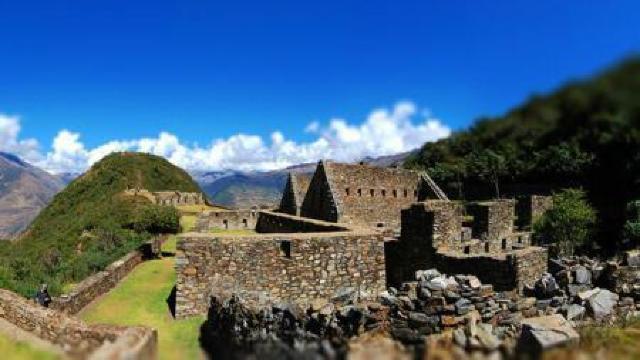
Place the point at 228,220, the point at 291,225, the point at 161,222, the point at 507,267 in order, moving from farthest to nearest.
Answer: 1. the point at 228,220
2. the point at 161,222
3. the point at 291,225
4. the point at 507,267

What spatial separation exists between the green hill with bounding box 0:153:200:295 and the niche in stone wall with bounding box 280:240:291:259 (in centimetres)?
1073

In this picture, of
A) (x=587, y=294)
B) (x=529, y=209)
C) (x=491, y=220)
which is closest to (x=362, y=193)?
(x=491, y=220)

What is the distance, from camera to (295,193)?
27438 mm

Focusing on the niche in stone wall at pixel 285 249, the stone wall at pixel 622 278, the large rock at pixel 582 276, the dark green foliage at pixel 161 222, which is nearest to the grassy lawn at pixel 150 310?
the niche in stone wall at pixel 285 249

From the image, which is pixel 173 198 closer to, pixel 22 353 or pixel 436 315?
pixel 436 315

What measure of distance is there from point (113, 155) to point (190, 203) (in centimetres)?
2994

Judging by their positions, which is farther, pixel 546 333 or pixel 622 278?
pixel 622 278

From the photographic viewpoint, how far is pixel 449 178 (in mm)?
52125

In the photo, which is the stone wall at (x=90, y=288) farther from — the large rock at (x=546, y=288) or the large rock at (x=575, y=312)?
the large rock at (x=575, y=312)

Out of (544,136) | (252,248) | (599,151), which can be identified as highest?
(599,151)

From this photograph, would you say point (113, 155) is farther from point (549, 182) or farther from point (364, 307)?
point (364, 307)

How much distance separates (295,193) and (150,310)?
13869mm

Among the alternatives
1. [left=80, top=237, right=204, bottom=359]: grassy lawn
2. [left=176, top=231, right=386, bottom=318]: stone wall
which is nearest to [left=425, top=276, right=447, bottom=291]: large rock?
[left=176, top=231, right=386, bottom=318]: stone wall

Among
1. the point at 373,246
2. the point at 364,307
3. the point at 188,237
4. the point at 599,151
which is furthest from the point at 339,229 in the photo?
the point at 599,151
